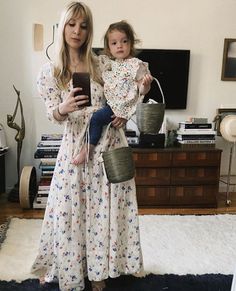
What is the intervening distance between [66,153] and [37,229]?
3.81ft

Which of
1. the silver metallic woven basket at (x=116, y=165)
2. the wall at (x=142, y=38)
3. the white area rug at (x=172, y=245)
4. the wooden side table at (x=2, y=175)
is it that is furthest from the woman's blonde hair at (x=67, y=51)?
the wooden side table at (x=2, y=175)

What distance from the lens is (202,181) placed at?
295cm

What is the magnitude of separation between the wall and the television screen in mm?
108

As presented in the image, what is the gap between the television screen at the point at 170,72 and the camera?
303 centimetres

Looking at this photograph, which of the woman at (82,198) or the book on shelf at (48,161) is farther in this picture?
the book on shelf at (48,161)

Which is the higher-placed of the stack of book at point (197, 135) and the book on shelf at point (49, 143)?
the stack of book at point (197, 135)

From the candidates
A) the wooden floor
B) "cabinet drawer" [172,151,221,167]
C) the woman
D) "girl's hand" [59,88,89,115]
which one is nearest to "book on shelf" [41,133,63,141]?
the wooden floor

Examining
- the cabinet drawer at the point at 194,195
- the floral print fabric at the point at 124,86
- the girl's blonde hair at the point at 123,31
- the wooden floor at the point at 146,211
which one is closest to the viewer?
the floral print fabric at the point at 124,86

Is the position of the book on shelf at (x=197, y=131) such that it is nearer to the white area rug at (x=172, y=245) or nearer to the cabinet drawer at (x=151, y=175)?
the cabinet drawer at (x=151, y=175)

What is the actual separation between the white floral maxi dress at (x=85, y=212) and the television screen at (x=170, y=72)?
163cm

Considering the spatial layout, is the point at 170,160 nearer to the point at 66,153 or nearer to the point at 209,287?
the point at 209,287

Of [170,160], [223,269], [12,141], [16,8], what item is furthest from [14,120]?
[223,269]

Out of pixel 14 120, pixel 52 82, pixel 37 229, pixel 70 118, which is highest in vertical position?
pixel 52 82

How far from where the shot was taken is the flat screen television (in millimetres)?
3033
